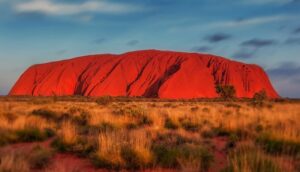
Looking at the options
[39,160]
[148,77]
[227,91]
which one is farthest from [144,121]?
[148,77]

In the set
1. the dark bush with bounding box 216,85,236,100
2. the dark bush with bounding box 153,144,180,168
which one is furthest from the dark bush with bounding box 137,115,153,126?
the dark bush with bounding box 216,85,236,100

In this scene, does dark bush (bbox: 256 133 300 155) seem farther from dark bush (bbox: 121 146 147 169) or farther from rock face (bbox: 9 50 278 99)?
rock face (bbox: 9 50 278 99)

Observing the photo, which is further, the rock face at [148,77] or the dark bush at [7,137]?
the rock face at [148,77]

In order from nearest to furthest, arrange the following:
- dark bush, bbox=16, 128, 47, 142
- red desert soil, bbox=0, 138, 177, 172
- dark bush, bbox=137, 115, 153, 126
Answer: red desert soil, bbox=0, 138, 177, 172 → dark bush, bbox=16, 128, 47, 142 → dark bush, bbox=137, 115, 153, 126

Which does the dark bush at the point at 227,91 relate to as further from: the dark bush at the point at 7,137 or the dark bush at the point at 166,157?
the dark bush at the point at 166,157

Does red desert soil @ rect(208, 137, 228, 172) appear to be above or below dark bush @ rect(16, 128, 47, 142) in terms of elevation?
below

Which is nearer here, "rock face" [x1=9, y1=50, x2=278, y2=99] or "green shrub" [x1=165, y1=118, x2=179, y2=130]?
"green shrub" [x1=165, y1=118, x2=179, y2=130]

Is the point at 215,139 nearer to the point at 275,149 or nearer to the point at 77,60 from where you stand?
the point at 275,149

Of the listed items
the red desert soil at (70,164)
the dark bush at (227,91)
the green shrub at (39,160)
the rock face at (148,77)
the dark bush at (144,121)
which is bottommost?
the red desert soil at (70,164)

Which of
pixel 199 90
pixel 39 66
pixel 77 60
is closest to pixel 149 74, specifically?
pixel 199 90

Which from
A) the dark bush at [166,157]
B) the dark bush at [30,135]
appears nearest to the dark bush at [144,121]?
the dark bush at [30,135]

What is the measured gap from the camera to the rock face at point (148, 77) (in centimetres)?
7306

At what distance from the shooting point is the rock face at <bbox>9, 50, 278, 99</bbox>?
240 feet

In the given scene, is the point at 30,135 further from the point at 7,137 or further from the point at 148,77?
the point at 148,77
